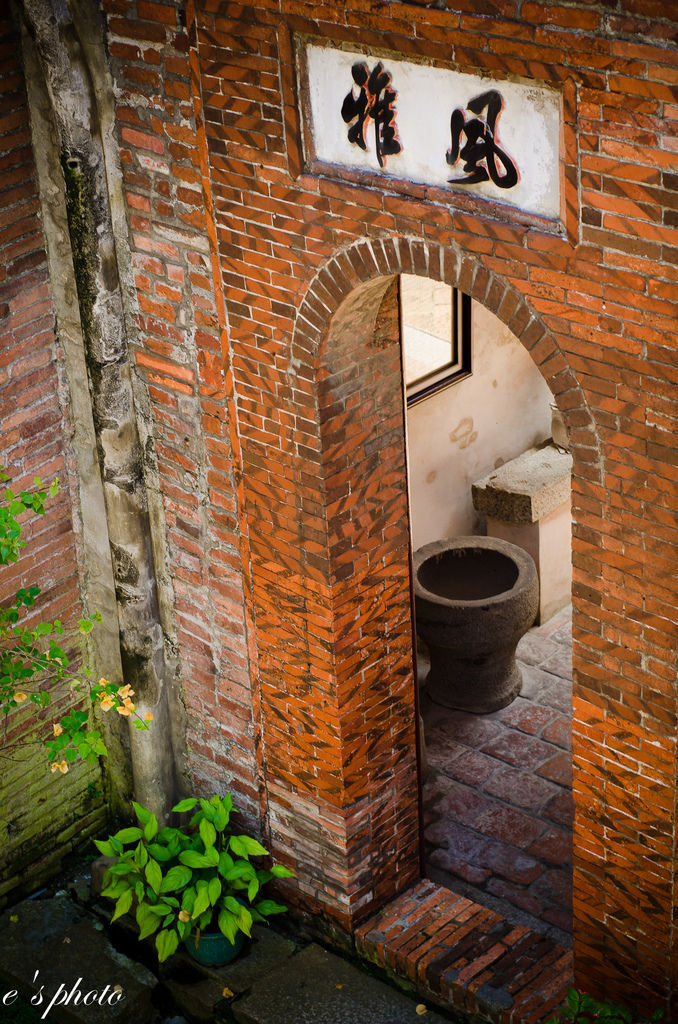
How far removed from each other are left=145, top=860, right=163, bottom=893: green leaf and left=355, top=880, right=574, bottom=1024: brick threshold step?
99 cm

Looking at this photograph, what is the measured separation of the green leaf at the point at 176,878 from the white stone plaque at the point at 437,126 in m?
3.37

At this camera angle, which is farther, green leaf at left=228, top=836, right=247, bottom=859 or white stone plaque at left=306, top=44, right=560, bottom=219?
green leaf at left=228, top=836, right=247, bottom=859

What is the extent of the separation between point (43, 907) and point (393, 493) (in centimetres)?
295

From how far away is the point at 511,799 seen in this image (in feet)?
25.6

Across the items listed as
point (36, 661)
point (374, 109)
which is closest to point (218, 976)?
point (36, 661)

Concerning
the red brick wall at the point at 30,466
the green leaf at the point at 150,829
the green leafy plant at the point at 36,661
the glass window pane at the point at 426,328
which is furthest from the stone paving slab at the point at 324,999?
the glass window pane at the point at 426,328

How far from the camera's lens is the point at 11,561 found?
21.5 feet

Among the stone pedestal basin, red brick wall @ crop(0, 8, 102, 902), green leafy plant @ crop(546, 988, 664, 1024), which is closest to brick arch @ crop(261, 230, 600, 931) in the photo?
red brick wall @ crop(0, 8, 102, 902)

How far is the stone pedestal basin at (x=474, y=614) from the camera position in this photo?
321 inches

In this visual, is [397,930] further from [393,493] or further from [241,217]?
[241,217]

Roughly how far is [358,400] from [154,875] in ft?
8.09

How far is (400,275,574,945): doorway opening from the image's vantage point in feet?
24.1

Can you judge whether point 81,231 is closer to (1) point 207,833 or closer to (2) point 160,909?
(1) point 207,833

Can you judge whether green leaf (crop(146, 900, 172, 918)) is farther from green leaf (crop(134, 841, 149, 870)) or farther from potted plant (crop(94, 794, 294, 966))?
green leaf (crop(134, 841, 149, 870))
